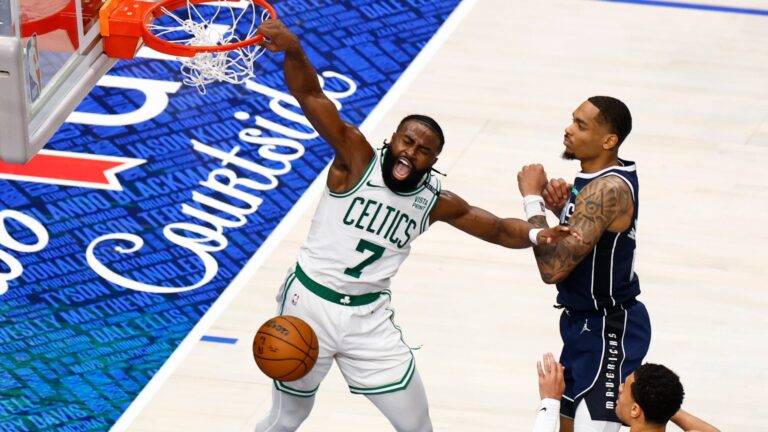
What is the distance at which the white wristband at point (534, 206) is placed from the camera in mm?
6598

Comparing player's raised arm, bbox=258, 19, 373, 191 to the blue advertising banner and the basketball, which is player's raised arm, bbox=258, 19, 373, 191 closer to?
→ the basketball

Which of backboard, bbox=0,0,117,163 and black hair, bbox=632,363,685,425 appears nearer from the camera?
black hair, bbox=632,363,685,425

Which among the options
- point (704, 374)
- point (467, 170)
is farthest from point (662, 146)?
point (704, 374)

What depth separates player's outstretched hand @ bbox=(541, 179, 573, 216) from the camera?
6707 millimetres

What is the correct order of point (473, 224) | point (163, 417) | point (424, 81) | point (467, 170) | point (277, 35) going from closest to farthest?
point (277, 35) → point (473, 224) → point (163, 417) → point (467, 170) → point (424, 81)

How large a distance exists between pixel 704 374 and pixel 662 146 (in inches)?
111

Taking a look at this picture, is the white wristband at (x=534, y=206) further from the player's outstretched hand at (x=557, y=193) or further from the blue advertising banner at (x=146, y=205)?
the blue advertising banner at (x=146, y=205)

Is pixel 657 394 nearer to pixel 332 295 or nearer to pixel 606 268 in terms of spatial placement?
pixel 606 268

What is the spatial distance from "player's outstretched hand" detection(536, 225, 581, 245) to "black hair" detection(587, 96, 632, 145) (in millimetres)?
474

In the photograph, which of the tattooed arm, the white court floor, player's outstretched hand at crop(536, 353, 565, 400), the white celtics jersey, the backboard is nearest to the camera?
the backboard

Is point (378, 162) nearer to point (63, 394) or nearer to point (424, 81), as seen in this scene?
point (63, 394)

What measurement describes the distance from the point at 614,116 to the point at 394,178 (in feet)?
3.26

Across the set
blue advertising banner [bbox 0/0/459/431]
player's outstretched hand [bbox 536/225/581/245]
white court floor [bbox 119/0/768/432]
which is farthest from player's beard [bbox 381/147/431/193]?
blue advertising banner [bbox 0/0/459/431]

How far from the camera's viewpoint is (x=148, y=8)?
6824 millimetres
